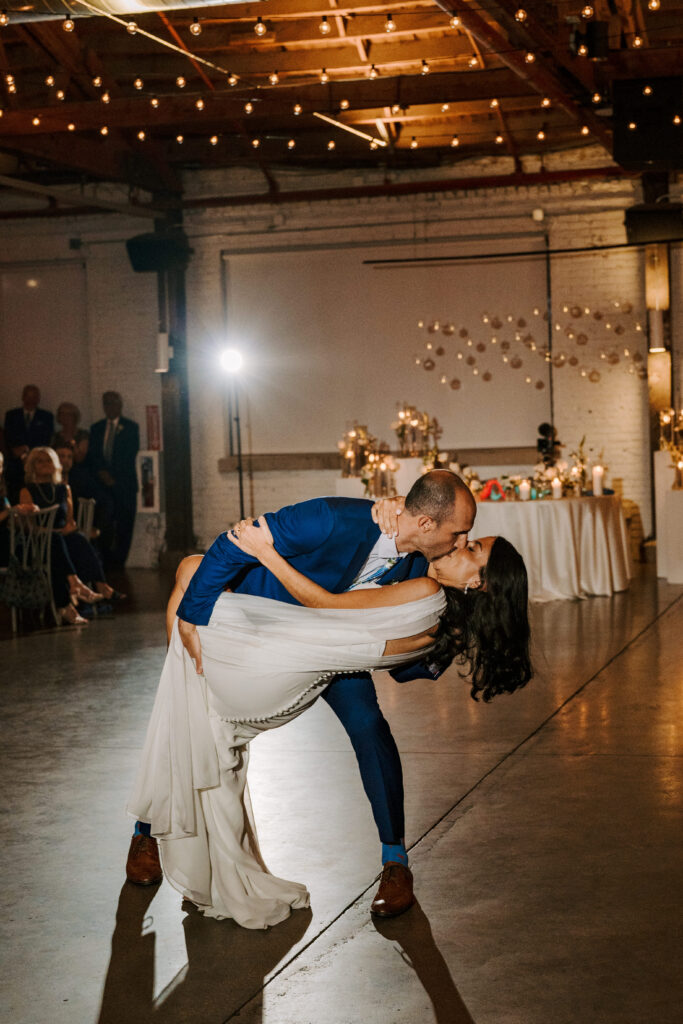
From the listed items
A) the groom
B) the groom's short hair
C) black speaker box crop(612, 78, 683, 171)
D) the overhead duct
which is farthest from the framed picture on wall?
the groom's short hair

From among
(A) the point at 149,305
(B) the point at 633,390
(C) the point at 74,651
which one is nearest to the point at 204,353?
(A) the point at 149,305

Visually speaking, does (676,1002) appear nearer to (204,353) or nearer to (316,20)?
(316,20)

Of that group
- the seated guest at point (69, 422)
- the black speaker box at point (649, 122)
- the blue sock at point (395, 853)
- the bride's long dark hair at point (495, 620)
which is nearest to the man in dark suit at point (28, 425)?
the seated guest at point (69, 422)

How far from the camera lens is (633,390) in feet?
40.0

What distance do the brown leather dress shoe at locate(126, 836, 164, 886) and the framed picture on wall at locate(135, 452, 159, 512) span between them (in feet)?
32.6

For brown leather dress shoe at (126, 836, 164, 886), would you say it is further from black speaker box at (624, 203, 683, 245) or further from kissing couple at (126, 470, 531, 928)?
black speaker box at (624, 203, 683, 245)

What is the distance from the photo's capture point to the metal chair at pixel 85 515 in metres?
9.62

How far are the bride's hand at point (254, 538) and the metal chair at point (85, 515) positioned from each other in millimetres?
7052

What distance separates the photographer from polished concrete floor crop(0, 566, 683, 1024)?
2.52 meters

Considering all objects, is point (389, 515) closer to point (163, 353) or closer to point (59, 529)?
point (59, 529)

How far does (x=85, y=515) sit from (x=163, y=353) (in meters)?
3.39

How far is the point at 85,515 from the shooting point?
31.8ft

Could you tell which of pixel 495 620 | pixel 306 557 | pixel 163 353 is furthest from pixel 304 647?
pixel 163 353

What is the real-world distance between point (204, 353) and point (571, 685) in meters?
8.28
